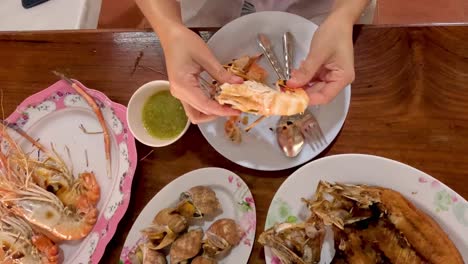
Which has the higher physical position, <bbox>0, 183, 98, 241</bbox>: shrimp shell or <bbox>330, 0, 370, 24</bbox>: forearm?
<bbox>330, 0, 370, 24</bbox>: forearm

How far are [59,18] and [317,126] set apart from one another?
96cm

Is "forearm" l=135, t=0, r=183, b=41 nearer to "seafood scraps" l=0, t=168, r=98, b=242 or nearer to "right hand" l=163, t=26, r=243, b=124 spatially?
"right hand" l=163, t=26, r=243, b=124

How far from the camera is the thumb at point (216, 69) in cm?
95

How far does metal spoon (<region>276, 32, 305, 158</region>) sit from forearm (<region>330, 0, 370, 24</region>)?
15 centimetres

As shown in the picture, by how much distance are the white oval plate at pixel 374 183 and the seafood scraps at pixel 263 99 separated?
6.6 inches

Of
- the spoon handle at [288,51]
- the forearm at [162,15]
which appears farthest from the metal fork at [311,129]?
the forearm at [162,15]

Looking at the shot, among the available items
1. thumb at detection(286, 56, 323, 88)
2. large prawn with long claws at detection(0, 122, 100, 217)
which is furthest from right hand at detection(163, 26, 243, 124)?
large prawn with long claws at detection(0, 122, 100, 217)

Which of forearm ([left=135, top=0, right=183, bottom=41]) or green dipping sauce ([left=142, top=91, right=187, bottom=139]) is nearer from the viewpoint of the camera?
forearm ([left=135, top=0, right=183, bottom=41])

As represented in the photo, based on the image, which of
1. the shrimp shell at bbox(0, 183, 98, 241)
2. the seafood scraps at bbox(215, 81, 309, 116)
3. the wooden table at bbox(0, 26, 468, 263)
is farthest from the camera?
the shrimp shell at bbox(0, 183, 98, 241)

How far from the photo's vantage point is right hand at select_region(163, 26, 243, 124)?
945 mm

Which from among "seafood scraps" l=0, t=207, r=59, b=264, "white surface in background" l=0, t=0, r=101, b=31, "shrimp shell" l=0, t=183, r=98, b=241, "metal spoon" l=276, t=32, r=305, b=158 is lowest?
"seafood scraps" l=0, t=207, r=59, b=264

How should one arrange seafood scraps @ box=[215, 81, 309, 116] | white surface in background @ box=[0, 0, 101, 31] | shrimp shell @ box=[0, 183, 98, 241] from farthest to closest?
white surface in background @ box=[0, 0, 101, 31] → shrimp shell @ box=[0, 183, 98, 241] → seafood scraps @ box=[215, 81, 309, 116]

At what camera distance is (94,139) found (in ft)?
3.98

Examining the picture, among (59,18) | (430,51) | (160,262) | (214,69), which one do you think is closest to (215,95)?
(214,69)
